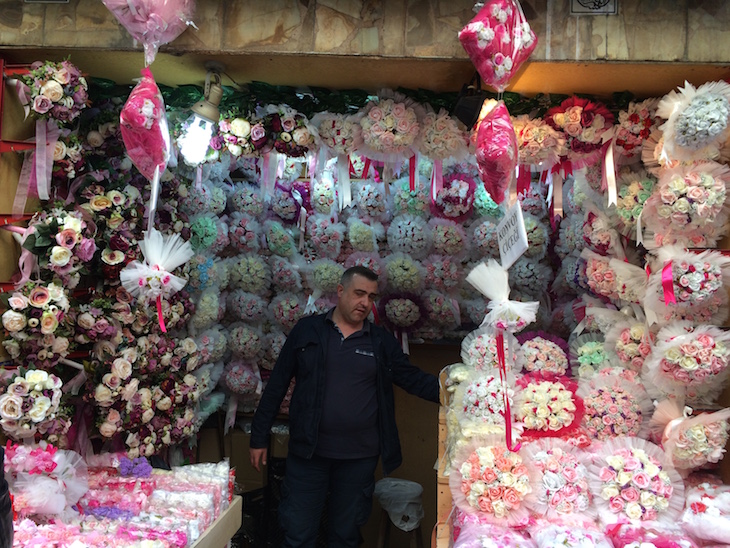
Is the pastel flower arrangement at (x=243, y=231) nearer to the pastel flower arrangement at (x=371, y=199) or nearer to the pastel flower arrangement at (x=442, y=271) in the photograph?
the pastel flower arrangement at (x=371, y=199)

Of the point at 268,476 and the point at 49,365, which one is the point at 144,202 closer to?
the point at 49,365

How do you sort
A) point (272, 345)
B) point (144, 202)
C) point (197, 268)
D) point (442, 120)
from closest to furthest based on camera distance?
1. point (442, 120)
2. point (144, 202)
3. point (197, 268)
4. point (272, 345)

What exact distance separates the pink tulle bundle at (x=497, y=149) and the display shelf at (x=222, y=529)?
196 cm

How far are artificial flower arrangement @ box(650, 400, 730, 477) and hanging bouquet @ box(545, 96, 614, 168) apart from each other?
1288 mm

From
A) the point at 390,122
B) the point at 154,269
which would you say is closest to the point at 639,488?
the point at 390,122

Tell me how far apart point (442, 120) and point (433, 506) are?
3002 millimetres

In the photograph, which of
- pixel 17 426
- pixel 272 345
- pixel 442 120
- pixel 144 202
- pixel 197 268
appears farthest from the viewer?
pixel 272 345

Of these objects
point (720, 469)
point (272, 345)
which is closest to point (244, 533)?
point (272, 345)

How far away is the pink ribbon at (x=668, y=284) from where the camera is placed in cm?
272

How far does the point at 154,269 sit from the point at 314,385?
1084 millimetres

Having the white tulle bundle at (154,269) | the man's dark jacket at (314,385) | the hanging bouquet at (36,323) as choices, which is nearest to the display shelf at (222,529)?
the man's dark jacket at (314,385)

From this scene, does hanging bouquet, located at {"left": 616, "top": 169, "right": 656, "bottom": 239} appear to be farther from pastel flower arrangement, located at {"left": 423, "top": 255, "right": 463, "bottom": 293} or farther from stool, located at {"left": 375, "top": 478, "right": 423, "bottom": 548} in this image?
stool, located at {"left": 375, "top": 478, "right": 423, "bottom": 548}

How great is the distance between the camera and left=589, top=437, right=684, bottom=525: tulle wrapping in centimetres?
259

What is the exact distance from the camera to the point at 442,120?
338 cm
